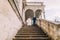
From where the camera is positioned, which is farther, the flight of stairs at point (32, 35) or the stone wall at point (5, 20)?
the flight of stairs at point (32, 35)

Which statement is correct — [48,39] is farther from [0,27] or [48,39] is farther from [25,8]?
[25,8]

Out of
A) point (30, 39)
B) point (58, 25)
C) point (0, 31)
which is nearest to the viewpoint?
point (0, 31)

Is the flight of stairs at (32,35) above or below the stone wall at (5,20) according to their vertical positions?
below

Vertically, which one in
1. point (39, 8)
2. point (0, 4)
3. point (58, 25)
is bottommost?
point (39, 8)

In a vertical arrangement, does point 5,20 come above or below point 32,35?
above

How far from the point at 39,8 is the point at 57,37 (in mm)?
19083

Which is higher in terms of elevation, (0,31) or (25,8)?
(0,31)

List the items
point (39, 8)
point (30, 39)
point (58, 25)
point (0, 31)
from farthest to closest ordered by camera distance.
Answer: point (39, 8)
point (30, 39)
point (58, 25)
point (0, 31)

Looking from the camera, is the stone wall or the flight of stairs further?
the flight of stairs

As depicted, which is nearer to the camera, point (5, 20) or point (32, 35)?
point (5, 20)

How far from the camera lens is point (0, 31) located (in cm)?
471

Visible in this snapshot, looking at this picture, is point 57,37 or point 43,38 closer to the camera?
point 57,37

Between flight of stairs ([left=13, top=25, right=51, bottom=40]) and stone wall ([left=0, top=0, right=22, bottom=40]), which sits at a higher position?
stone wall ([left=0, top=0, right=22, bottom=40])

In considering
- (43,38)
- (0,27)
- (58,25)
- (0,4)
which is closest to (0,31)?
(0,27)
